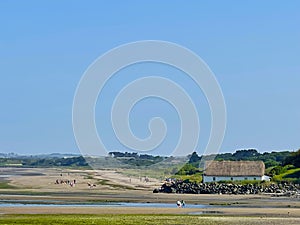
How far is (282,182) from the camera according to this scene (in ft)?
276

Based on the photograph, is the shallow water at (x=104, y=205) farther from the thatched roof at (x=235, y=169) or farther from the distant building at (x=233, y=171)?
the thatched roof at (x=235, y=169)

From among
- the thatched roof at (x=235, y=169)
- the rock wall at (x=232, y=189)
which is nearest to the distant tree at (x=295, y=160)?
the thatched roof at (x=235, y=169)

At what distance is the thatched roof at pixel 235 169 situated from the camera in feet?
290

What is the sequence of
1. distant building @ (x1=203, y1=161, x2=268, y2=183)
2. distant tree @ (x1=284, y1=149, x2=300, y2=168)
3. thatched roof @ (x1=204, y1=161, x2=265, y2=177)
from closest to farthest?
distant building @ (x1=203, y1=161, x2=268, y2=183) → thatched roof @ (x1=204, y1=161, x2=265, y2=177) → distant tree @ (x1=284, y1=149, x2=300, y2=168)

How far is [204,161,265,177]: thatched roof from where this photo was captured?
8850 cm

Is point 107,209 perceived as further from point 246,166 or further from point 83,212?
point 246,166

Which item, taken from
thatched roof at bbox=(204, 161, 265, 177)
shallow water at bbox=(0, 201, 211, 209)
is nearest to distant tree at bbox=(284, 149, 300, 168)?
thatched roof at bbox=(204, 161, 265, 177)

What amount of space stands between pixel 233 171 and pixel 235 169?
0.35 metres

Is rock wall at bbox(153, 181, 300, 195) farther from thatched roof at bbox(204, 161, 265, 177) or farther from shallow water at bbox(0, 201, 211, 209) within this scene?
shallow water at bbox(0, 201, 211, 209)

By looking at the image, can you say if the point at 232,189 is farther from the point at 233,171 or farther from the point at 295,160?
the point at 295,160

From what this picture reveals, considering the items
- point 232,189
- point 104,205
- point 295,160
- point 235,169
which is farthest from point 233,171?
point 104,205

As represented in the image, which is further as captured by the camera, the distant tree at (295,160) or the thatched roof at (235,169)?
the distant tree at (295,160)

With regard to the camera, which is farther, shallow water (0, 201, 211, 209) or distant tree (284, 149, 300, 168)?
distant tree (284, 149, 300, 168)

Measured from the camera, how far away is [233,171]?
293ft
